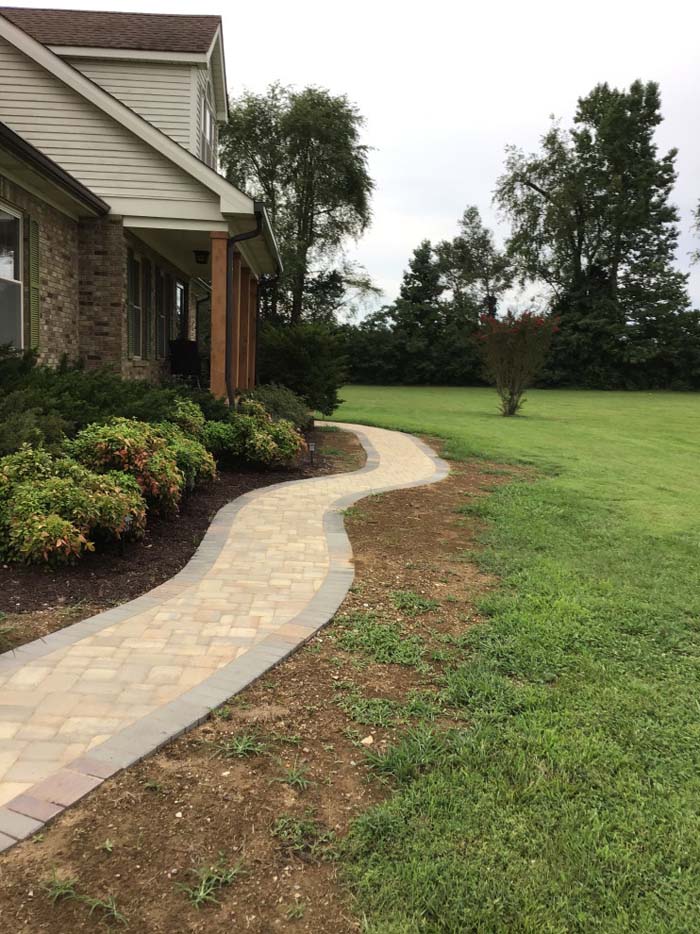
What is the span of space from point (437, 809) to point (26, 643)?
2301 millimetres

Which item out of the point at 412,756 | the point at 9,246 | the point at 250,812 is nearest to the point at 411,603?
the point at 412,756

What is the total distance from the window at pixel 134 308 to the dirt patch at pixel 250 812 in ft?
30.4

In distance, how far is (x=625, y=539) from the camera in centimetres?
628

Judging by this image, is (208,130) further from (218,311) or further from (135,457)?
(135,457)

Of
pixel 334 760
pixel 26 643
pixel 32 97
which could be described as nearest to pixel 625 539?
pixel 334 760

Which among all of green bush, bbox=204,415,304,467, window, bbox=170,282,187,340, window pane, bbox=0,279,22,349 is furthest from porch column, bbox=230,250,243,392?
window pane, bbox=0,279,22,349

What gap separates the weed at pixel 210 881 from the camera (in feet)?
6.41

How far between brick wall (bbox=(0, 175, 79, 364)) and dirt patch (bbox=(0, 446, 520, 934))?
23.2ft

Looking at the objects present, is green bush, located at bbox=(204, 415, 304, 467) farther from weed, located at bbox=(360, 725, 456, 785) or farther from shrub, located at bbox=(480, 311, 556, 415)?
shrub, located at bbox=(480, 311, 556, 415)

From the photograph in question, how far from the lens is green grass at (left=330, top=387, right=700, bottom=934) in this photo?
6.45ft

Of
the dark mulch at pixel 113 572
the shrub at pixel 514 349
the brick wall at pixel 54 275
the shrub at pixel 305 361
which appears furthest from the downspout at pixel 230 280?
the shrub at pixel 514 349

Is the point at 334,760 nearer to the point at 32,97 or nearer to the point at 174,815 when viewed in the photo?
the point at 174,815

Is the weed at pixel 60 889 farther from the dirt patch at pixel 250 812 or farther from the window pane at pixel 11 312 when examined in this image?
the window pane at pixel 11 312

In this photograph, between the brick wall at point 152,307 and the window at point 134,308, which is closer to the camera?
the brick wall at point 152,307
